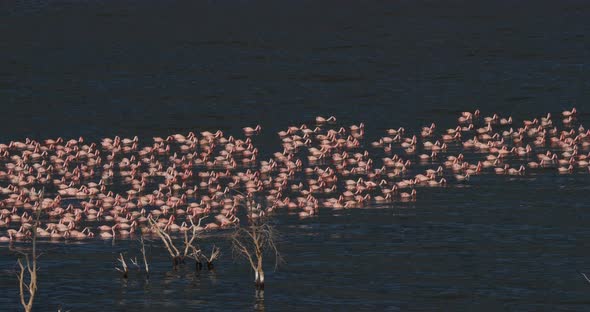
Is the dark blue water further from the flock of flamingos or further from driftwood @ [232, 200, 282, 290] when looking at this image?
the flock of flamingos

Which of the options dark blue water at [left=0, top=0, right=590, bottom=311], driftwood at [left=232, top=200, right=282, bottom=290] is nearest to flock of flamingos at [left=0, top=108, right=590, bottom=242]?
dark blue water at [left=0, top=0, right=590, bottom=311]

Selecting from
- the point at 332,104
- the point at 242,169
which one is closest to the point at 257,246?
the point at 242,169

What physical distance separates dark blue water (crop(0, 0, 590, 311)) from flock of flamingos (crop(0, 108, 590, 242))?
230cm

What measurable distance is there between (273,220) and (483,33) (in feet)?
188

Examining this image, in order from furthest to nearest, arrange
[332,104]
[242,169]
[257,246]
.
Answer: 1. [332,104]
2. [242,169]
3. [257,246]

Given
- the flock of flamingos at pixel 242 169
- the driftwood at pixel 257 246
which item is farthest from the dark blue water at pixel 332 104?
the flock of flamingos at pixel 242 169

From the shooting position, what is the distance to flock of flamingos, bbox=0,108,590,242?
277 feet

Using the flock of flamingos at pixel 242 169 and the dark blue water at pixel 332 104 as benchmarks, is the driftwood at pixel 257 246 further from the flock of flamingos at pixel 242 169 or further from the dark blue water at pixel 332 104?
the flock of flamingos at pixel 242 169

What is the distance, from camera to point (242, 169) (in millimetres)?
97312

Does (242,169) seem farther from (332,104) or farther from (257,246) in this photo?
(257,246)

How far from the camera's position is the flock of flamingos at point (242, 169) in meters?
84.5

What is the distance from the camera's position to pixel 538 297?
67625 millimetres

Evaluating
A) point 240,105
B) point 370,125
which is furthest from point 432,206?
point 240,105

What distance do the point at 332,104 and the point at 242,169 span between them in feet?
74.8
